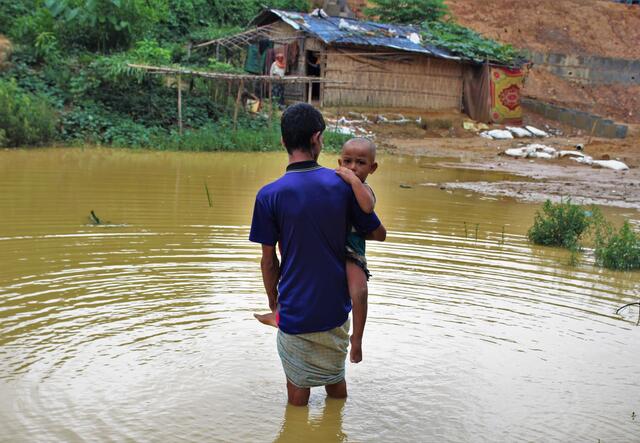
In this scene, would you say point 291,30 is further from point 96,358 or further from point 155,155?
point 96,358

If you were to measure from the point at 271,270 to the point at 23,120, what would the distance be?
1383 cm

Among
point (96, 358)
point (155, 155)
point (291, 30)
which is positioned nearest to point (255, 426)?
point (96, 358)

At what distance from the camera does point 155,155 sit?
53.7ft

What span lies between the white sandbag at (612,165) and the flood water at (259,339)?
959 cm

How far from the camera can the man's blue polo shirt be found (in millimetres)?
3523

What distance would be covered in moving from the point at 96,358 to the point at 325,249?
1.83 metres

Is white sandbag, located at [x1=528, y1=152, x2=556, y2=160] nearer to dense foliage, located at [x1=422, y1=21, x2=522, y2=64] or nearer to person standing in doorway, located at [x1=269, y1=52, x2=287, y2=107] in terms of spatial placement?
dense foliage, located at [x1=422, y1=21, x2=522, y2=64]

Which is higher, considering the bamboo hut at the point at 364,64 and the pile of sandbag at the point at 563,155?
the bamboo hut at the point at 364,64

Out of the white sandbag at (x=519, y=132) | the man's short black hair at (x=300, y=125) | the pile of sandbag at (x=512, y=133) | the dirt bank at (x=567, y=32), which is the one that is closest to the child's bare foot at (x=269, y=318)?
the man's short black hair at (x=300, y=125)

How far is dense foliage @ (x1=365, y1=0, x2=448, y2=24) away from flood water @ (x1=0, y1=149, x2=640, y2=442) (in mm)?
24328

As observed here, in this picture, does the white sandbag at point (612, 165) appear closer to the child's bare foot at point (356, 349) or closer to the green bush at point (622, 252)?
the green bush at point (622, 252)

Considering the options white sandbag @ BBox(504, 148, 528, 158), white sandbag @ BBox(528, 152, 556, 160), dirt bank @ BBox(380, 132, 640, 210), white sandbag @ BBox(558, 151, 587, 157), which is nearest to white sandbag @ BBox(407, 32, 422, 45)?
dirt bank @ BBox(380, 132, 640, 210)

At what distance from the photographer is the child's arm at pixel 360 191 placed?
353cm

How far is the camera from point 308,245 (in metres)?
Result: 3.58
